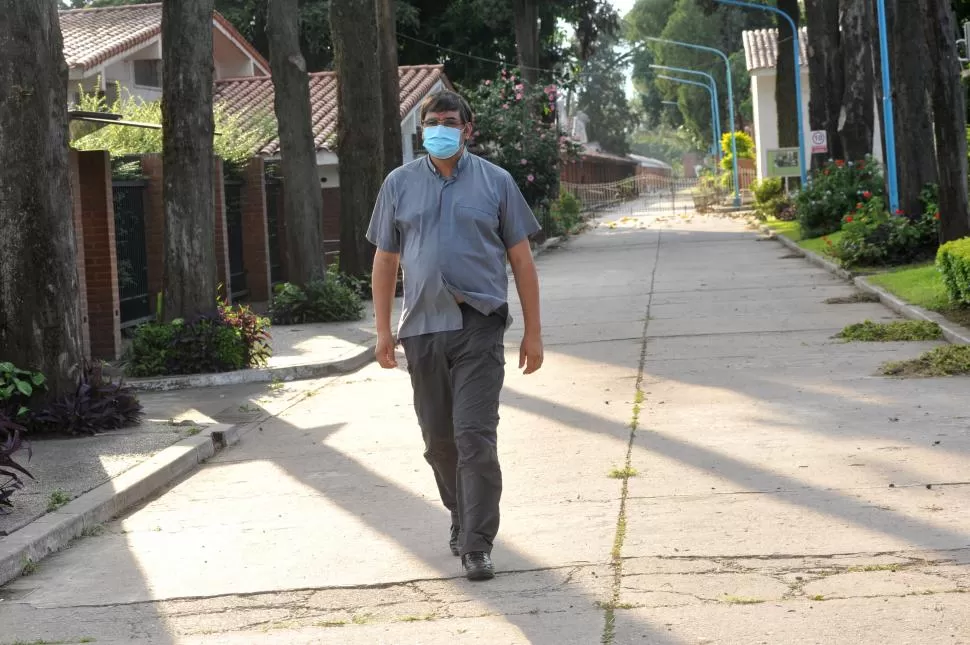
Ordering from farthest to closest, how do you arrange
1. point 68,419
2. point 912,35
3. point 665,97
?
1. point 665,97
2. point 912,35
3. point 68,419

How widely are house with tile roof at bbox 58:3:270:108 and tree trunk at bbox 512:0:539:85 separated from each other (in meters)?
8.05

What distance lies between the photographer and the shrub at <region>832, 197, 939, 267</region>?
21781mm

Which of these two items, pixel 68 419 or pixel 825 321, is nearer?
pixel 68 419

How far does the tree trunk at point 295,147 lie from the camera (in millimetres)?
19266

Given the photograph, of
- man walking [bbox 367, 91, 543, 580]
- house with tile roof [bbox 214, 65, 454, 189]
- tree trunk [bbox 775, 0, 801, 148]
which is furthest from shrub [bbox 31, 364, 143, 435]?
tree trunk [bbox 775, 0, 801, 148]

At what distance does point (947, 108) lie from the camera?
18.0 meters

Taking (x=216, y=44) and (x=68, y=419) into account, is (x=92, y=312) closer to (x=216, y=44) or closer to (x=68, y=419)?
(x=68, y=419)

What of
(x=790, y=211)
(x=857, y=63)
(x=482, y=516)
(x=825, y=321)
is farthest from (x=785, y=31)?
(x=482, y=516)

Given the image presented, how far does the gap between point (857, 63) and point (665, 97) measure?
6492cm

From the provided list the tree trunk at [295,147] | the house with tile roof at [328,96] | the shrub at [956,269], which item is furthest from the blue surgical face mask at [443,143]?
the house with tile roof at [328,96]

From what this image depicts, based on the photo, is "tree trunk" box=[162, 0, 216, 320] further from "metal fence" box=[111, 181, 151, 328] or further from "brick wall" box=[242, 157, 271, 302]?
"brick wall" box=[242, 157, 271, 302]

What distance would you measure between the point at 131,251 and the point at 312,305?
249 cm

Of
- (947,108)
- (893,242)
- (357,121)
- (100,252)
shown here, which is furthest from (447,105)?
(893,242)

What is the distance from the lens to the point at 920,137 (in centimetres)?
2200
